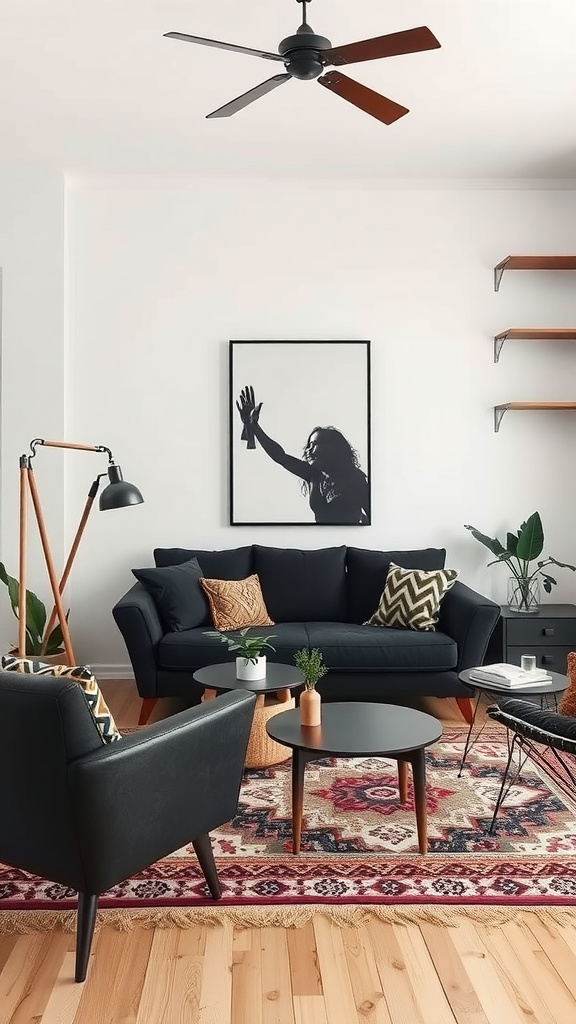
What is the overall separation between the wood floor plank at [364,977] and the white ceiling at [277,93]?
10.7 feet

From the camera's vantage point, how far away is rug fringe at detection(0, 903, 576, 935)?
248 centimetres

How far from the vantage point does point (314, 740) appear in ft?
9.43

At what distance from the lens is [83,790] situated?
2.10 metres

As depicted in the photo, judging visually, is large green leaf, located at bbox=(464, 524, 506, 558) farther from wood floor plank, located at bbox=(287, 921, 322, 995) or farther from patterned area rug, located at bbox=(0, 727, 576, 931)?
wood floor plank, located at bbox=(287, 921, 322, 995)

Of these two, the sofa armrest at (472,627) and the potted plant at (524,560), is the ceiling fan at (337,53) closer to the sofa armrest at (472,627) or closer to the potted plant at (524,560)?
the sofa armrest at (472,627)

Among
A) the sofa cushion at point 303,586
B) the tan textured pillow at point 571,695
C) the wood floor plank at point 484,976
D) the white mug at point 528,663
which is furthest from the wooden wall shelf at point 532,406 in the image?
the wood floor plank at point 484,976

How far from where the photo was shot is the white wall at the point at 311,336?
17.5 ft

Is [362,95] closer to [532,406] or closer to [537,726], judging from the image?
[537,726]

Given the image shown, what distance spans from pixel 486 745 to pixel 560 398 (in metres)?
2.32

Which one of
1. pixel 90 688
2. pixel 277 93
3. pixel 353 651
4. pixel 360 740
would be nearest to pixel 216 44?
pixel 277 93

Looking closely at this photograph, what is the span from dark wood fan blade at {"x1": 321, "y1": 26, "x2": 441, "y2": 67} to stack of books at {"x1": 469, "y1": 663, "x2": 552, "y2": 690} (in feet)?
7.45

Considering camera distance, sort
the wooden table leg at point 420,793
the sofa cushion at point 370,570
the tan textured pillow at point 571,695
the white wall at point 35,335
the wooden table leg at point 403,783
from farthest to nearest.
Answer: the white wall at point 35,335 < the sofa cushion at point 370,570 < the wooden table leg at point 403,783 < the tan textured pillow at point 571,695 < the wooden table leg at point 420,793

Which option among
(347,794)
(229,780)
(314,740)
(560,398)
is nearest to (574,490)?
(560,398)

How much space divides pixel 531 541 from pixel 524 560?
0.40 ft
